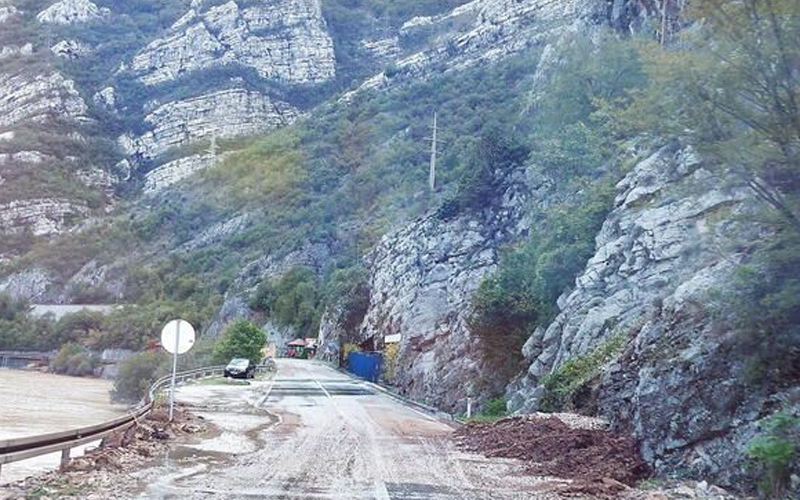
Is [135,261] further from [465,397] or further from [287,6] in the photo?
[465,397]

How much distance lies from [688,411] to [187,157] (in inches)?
6335

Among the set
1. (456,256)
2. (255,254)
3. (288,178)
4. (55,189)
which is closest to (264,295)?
(255,254)

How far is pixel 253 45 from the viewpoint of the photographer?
599 feet

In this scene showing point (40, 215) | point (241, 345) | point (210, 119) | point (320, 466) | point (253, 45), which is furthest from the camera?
point (253, 45)

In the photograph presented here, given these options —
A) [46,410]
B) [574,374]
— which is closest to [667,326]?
[574,374]

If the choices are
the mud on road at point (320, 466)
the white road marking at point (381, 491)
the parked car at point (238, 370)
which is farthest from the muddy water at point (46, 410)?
the parked car at point (238, 370)

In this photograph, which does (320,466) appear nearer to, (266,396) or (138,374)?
(266,396)

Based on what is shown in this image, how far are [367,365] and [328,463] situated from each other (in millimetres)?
39255

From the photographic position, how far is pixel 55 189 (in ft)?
522

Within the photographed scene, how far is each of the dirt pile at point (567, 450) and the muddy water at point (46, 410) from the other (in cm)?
804

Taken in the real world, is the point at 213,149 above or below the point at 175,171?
above

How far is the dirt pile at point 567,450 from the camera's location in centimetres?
1198

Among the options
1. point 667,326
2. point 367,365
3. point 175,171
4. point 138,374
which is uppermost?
point 175,171

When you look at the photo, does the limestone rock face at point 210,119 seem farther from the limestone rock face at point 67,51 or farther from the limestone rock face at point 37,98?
the limestone rock face at point 67,51
